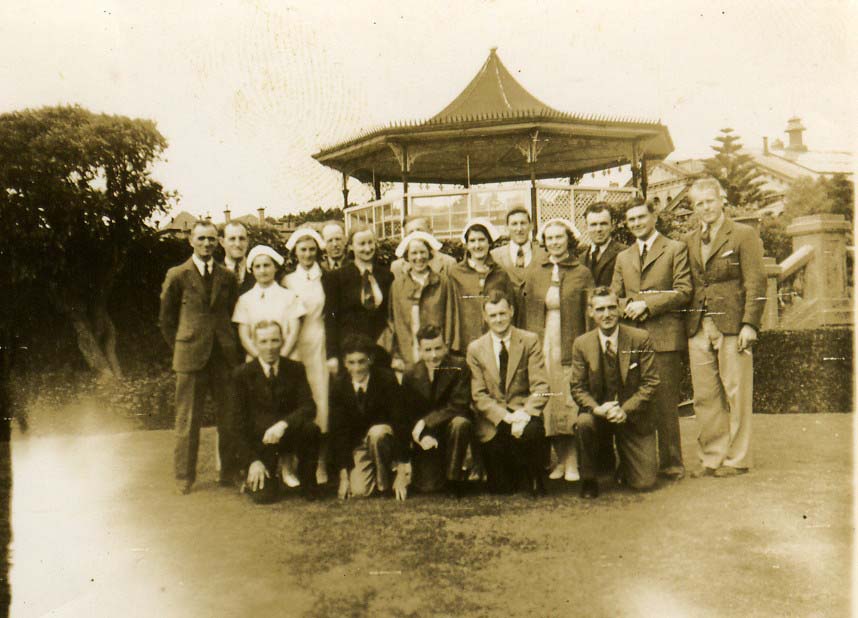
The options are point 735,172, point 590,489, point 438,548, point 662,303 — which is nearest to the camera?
point 438,548

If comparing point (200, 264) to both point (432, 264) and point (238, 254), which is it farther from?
point (432, 264)

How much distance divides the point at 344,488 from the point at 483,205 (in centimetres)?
683

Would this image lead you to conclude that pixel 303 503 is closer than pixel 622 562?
No

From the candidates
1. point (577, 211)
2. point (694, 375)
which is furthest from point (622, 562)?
point (577, 211)

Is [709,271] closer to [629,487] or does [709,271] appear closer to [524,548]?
[629,487]

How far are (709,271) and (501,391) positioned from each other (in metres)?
1.37

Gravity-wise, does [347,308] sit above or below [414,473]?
above

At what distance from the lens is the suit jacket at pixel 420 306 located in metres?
4.05

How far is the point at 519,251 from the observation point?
4188 millimetres

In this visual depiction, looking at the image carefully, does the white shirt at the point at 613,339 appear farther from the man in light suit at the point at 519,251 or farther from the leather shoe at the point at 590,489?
the leather shoe at the point at 590,489

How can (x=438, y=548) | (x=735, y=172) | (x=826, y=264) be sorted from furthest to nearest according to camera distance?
(x=735, y=172), (x=826, y=264), (x=438, y=548)

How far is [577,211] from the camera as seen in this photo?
9422 millimetres

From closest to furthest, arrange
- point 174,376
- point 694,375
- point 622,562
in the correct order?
1. point 622,562
2. point 694,375
3. point 174,376

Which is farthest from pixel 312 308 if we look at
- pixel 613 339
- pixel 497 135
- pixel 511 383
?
pixel 497 135
